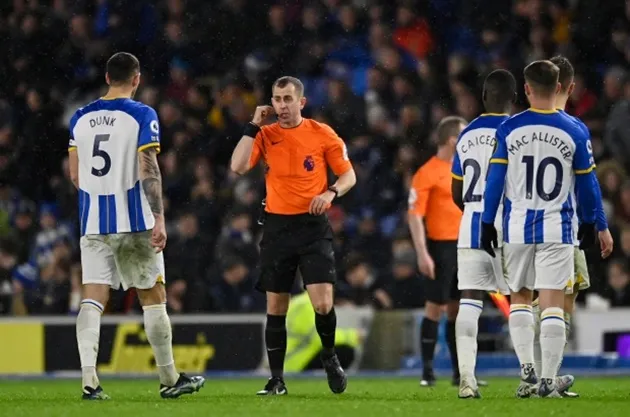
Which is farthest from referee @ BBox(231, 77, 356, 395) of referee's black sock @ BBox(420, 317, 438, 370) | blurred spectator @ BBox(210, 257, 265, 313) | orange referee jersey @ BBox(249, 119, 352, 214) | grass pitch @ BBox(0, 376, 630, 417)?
blurred spectator @ BBox(210, 257, 265, 313)

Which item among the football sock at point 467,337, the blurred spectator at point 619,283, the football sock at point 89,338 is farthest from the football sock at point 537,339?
the blurred spectator at point 619,283

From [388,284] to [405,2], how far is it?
536 cm

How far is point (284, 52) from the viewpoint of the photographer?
67.5 feet

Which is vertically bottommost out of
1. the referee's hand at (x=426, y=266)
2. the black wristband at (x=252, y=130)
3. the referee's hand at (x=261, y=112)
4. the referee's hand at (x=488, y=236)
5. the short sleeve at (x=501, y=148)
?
the referee's hand at (x=426, y=266)

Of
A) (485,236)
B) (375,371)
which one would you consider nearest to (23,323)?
(375,371)

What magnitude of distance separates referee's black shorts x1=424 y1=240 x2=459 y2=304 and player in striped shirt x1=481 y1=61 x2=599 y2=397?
11.2 ft

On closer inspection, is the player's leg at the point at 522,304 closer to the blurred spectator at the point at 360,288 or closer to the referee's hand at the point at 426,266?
the referee's hand at the point at 426,266

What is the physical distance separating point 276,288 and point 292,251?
0.95 feet

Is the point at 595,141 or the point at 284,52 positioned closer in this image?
the point at 595,141

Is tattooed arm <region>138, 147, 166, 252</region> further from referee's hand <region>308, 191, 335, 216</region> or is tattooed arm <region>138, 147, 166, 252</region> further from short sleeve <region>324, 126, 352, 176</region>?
short sleeve <region>324, 126, 352, 176</region>

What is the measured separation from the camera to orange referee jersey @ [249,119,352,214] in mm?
10656

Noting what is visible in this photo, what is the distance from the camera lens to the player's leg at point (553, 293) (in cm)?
931

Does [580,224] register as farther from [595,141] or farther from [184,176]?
[184,176]

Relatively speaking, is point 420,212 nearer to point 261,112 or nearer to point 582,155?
point 261,112
